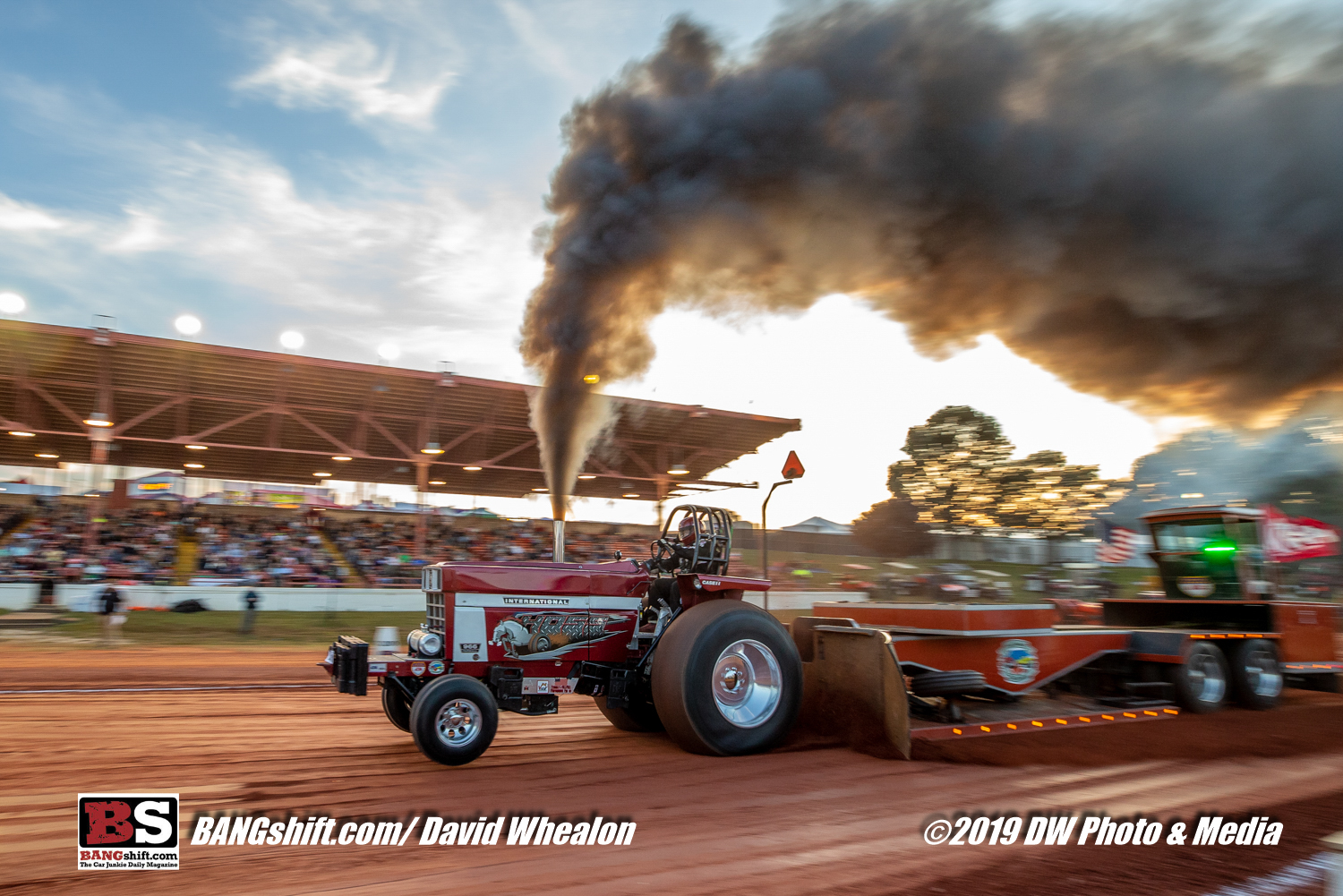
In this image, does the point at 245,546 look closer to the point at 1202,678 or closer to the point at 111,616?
the point at 111,616

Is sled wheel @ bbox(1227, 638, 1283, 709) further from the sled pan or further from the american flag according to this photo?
the sled pan

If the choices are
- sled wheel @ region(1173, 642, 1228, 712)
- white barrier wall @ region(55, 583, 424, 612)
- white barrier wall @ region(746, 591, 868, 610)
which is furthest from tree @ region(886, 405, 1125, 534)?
sled wheel @ region(1173, 642, 1228, 712)

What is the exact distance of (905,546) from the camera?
135 ft

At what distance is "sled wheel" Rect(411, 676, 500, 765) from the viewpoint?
5039mm

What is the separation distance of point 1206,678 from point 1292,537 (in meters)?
3.13

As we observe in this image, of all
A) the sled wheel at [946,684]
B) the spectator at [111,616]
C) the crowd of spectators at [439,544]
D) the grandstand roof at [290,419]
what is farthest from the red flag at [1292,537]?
the spectator at [111,616]

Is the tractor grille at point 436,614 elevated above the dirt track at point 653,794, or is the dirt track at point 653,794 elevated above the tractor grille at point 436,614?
the tractor grille at point 436,614

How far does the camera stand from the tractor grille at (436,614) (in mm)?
5617

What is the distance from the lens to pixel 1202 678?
7812 mm

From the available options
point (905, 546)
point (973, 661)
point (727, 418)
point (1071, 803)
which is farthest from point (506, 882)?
point (905, 546)

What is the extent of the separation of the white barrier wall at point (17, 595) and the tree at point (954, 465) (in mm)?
35491

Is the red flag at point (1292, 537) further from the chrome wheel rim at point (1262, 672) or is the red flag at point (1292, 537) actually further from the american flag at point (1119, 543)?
the american flag at point (1119, 543)

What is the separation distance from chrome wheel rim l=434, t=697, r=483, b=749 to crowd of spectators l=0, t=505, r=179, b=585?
54.8ft

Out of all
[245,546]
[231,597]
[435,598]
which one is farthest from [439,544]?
[435,598]
